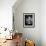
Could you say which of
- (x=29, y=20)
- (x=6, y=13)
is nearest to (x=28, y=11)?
(x=29, y=20)

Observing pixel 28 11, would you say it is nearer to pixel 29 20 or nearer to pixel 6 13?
pixel 29 20

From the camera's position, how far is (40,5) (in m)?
6.04

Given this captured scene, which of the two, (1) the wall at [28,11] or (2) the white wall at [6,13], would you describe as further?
(1) the wall at [28,11]

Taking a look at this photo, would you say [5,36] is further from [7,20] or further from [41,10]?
[41,10]

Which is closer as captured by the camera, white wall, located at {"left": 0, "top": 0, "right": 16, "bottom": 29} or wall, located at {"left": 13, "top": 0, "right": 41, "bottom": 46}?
white wall, located at {"left": 0, "top": 0, "right": 16, "bottom": 29}

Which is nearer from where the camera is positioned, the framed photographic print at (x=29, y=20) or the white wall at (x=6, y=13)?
the white wall at (x=6, y=13)

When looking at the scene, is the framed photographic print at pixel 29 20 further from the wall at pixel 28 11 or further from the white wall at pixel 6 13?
the white wall at pixel 6 13

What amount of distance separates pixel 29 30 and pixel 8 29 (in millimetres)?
1507

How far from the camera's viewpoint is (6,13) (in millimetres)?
4824

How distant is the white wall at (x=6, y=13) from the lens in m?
4.75

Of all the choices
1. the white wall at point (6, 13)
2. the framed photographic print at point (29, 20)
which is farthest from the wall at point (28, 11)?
the white wall at point (6, 13)

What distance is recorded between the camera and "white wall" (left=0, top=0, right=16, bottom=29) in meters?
4.75

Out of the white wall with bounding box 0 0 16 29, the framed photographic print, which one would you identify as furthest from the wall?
the white wall with bounding box 0 0 16 29

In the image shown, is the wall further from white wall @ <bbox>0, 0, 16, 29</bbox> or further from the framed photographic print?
white wall @ <bbox>0, 0, 16, 29</bbox>
